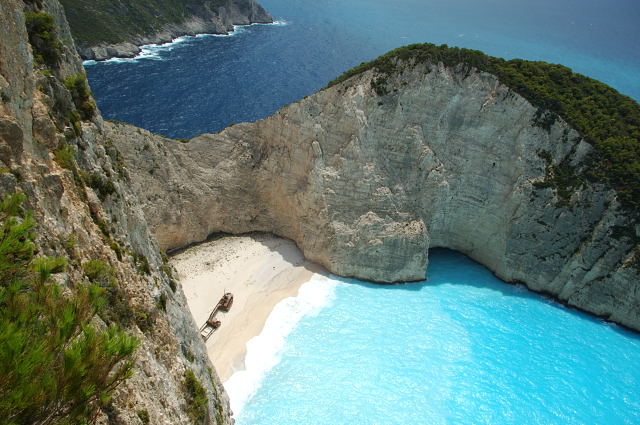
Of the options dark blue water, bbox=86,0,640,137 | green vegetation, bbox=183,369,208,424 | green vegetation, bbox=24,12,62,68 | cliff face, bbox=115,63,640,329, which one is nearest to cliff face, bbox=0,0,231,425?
green vegetation, bbox=183,369,208,424

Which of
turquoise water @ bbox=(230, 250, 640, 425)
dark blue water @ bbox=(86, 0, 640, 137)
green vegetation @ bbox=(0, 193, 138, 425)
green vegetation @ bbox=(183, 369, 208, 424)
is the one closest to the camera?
green vegetation @ bbox=(0, 193, 138, 425)

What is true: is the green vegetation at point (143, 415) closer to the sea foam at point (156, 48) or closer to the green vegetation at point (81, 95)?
the green vegetation at point (81, 95)

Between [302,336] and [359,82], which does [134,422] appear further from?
[359,82]

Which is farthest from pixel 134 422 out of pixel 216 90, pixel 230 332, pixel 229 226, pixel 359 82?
pixel 216 90

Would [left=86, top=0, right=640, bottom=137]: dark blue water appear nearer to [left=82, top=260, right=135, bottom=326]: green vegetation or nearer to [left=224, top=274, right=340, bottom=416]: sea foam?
[left=224, top=274, right=340, bottom=416]: sea foam

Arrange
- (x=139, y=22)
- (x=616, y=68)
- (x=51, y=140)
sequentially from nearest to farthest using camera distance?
(x=51, y=140) → (x=139, y=22) → (x=616, y=68)

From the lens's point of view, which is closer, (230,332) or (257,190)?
(230,332)
